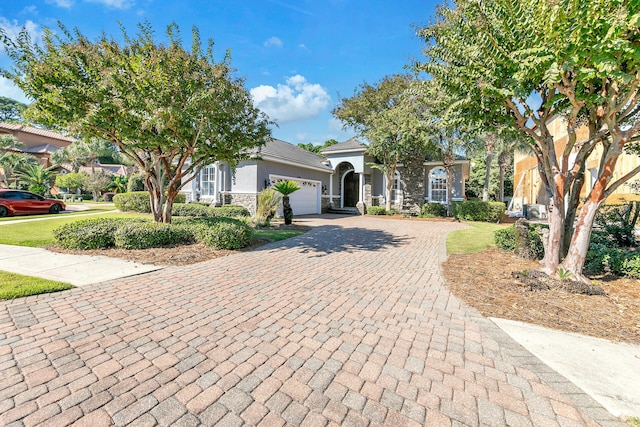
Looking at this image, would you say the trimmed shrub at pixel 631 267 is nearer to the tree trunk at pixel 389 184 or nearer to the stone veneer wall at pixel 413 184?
the tree trunk at pixel 389 184

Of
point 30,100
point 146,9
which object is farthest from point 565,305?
point 30,100

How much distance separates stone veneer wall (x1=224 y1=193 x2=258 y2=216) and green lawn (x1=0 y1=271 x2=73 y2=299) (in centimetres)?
1140

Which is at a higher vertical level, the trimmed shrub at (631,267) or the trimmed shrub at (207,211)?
the trimmed shrub at (207,211)

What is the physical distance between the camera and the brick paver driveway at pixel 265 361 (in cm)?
218

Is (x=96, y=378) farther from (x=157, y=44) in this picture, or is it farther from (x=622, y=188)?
(x=622, y=188)

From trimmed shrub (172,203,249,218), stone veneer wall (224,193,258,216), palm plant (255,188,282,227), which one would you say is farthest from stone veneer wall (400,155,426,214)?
trimmed shrub (172,203,249,218)

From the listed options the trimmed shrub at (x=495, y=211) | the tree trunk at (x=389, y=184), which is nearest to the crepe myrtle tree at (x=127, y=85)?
the tree trunk at (x=389, y=184)

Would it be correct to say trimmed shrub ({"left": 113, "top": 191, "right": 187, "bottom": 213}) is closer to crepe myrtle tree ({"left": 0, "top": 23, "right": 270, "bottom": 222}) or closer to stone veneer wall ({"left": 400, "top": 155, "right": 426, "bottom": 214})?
crepe myrtle tree ({"left": 0, "top": 23, "right": 270, "bottom": 222})

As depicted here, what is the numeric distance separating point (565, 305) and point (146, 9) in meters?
11.8

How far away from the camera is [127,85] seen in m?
7.11

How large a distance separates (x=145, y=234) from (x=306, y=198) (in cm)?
1293

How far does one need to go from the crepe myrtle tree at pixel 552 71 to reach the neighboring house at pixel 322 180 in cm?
1182

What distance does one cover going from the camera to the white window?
17969 millimetres

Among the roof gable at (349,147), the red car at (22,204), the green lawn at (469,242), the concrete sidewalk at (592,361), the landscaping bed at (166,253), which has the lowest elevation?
the concrete sidewalk at (592,361)
